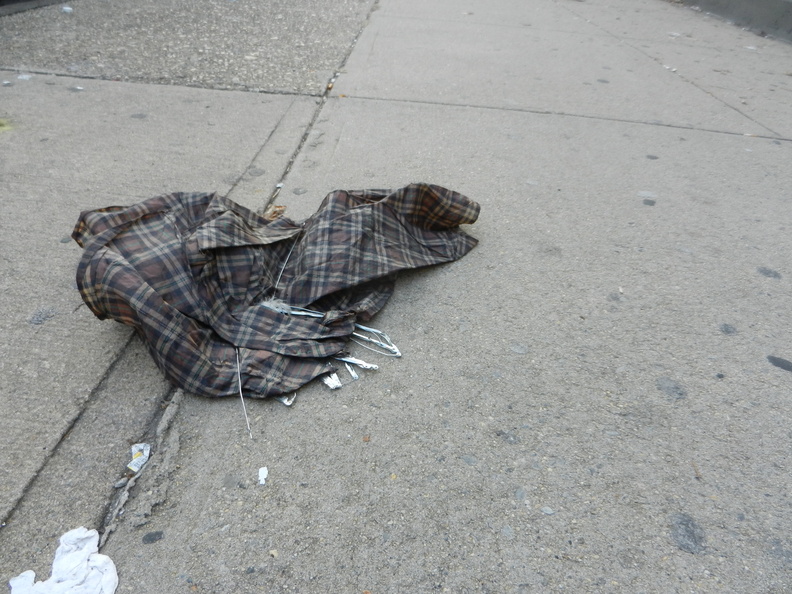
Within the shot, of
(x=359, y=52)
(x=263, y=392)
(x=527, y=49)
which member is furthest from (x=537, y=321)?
(x=527, y=49)

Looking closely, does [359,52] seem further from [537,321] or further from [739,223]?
[537,321]

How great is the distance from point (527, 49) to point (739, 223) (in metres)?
4.11

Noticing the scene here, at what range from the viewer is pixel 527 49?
22.0ft

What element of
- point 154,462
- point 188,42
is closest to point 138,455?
point 154,462

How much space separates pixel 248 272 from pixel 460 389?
1003 millimetres

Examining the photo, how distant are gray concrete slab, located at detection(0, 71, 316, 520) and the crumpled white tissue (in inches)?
9.5

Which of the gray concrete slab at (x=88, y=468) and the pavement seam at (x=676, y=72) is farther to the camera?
the pavement seam at (x=676, y=72)

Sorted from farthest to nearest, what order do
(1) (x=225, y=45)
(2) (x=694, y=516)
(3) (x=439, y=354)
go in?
1. (1) (x=225, y=45)
2. (3) (x=439, y=354)
3. (2) (x=694, y=516)

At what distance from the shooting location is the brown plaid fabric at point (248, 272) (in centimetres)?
211

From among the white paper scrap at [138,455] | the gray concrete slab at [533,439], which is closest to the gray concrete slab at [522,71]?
the gray concrete slab at [533,439]

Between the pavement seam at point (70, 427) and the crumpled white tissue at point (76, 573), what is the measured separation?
20 centimetres

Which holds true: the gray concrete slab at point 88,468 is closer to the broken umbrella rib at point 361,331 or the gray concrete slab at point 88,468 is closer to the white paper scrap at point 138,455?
the white paper scrap at point 138,455

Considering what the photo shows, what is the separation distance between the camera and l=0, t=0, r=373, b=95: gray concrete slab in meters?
5.17

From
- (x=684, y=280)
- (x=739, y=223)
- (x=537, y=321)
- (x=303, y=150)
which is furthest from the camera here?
(x=303, y=150)
